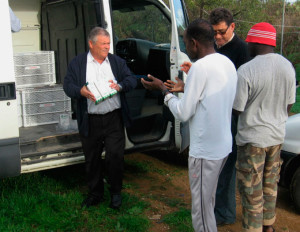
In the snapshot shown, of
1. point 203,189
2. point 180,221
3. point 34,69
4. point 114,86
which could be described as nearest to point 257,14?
point 34,69

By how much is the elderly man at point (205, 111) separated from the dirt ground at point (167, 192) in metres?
1.08

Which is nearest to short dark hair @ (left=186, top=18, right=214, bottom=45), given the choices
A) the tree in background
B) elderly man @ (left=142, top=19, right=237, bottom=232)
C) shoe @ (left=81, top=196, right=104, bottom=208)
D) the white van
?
elderly man @ (left=142, top=19, right=237, bottom=232)

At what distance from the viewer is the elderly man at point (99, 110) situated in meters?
3.56

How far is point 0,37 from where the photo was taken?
327cm

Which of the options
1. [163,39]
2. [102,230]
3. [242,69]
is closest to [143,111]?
[163,39]

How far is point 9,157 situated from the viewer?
3.39 meters

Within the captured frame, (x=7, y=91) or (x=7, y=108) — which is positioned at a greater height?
(x=7, y=91)

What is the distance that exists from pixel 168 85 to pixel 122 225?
1419 millimetres

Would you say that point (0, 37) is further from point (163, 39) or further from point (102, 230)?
point (163, 39)

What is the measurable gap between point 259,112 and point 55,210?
222cm

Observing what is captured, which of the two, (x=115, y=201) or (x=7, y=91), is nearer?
(x=7, y=91)

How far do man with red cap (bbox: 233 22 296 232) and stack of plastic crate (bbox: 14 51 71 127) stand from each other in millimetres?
2802

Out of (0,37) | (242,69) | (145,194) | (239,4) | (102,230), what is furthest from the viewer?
(239,4)

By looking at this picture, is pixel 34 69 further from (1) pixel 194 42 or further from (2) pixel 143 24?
(1) pixel 194 42
